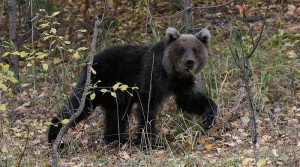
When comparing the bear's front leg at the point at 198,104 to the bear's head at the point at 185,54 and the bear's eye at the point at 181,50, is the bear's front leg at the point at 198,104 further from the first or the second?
the bear's eye at the point at 181,50

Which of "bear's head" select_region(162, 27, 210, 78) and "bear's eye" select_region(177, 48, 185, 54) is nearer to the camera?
"bear's head" select_region(162, 27, 210, 78)

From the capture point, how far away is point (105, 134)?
9.03 meters

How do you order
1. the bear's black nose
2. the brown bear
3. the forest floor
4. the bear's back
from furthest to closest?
the bear's back, the brown bear, the bear's black nose, the forest floor

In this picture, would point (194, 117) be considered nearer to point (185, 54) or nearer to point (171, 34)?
point (185, 54)

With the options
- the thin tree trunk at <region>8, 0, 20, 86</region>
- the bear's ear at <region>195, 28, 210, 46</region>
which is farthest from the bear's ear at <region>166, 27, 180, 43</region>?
the thin tree trunk at <region>8, 0, 20, 86</region>

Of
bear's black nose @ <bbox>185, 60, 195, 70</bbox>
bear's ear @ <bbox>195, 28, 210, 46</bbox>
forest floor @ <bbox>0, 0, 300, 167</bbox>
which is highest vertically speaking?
bear's ear @ <bbox>195, 28, 210, 46</bbox>

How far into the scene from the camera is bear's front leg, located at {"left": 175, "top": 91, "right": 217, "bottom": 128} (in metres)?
8.30

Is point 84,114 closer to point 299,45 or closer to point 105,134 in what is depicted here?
point 105,134

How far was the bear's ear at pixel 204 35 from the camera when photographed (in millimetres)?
8289

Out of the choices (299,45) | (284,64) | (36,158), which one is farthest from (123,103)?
(299,45)

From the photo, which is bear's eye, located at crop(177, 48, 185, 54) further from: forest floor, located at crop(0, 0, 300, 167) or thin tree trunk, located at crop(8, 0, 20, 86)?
thin tree trunk, located at crop(8, 0, 20, 86)

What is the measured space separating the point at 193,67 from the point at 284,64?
2316 millimetres

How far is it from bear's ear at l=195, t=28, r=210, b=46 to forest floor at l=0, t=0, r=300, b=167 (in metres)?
0.91

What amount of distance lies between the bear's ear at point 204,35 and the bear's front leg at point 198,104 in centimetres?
72
